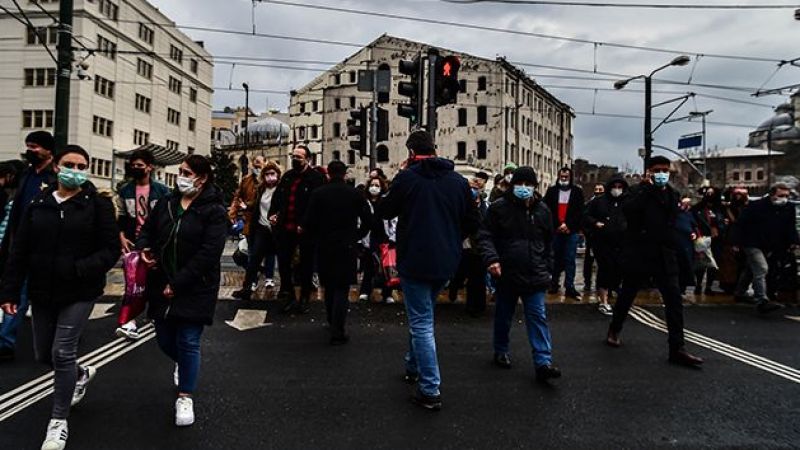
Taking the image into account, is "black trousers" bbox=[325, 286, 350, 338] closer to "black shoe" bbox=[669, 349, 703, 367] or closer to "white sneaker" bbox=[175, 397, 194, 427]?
"white sneaker" bbox=[175, 397, 194, 427]

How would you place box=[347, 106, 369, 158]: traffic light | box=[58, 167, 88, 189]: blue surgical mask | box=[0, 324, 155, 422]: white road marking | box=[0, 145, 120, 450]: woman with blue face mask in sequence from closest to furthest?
box=[0, 145, 120, 450]: woman with blue face mask → box=[58, 167, 88, 189]: blue surgical mask → box=[0, 324, 155, 422]: white road marking → box=[347, 106, 369, 158]: traffic light

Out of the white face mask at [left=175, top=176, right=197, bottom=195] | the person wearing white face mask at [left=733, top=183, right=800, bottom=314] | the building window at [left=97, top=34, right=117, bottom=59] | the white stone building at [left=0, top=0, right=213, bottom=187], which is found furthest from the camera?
the building window at [left=97, top=34, right=117, bottom=59]

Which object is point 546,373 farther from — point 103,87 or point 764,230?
point 103,87

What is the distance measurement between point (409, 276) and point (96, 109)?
40.9 metres

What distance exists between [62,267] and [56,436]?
102 centimetres

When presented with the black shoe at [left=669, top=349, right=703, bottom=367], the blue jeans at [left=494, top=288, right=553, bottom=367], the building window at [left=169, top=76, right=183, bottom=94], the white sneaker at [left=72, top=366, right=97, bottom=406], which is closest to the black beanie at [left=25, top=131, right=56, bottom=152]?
the white sneaker at [left=72, top=366, right=97, bottom=406]

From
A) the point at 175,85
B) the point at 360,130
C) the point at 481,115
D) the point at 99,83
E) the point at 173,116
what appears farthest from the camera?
the point at 481,115

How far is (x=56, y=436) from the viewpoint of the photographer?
3500mm

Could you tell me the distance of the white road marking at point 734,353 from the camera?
17.6ft

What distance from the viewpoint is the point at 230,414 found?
4.11 meters

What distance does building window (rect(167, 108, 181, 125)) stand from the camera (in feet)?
→ 161

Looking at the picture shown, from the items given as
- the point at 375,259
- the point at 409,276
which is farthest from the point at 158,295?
the point at 375,259

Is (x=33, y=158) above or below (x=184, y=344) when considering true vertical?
above

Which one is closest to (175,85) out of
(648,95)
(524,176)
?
(648,95)
